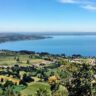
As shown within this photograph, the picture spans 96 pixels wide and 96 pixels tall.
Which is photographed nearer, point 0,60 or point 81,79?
point 81,79

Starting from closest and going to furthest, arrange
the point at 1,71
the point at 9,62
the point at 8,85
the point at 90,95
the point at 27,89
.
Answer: the point at 90,95, the point at 27,89, the point at 8,85, the point at 1,71, the point at 9,62

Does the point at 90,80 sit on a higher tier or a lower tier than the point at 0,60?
higher

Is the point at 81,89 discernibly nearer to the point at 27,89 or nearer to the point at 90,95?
the point at 90,95

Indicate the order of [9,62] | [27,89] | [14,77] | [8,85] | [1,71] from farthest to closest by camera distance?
[9,62] → [1,71] → [14,77] → [8,85] → [27,89]

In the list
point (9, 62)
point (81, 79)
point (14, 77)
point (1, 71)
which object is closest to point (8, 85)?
point (14, 77)

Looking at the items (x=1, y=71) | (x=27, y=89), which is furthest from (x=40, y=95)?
(x=1, y=71)

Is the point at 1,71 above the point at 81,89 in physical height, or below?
below

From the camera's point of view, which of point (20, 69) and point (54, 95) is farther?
point (20, 69)

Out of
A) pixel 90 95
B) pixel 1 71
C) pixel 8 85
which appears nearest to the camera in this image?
pixel 90 95

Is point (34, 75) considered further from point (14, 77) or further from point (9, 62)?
point (9, 62)
